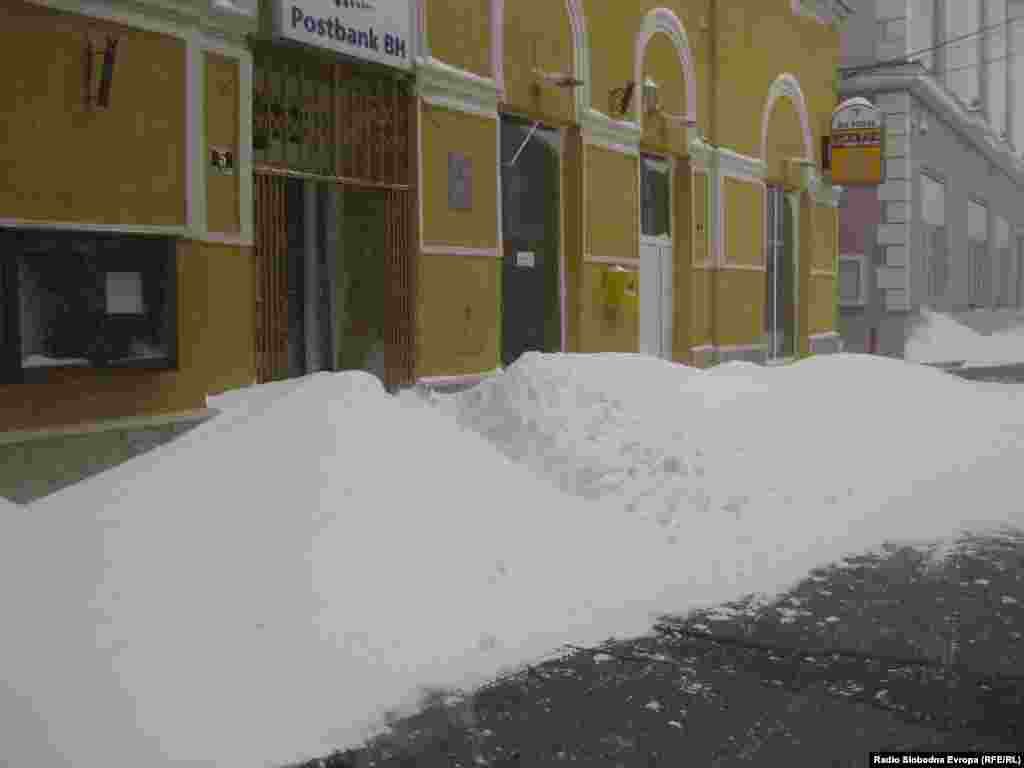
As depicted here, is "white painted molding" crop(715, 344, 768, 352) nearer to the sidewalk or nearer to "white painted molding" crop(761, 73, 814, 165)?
"white painted molding" crop(761, 73, 814, 165)

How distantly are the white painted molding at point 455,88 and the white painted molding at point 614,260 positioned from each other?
2.54m

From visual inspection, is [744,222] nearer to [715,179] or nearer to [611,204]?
[715,179]

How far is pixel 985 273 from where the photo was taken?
3869cm

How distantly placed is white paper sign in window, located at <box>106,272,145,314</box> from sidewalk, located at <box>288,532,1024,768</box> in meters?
3.88

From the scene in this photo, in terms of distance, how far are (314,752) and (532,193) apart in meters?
9.46

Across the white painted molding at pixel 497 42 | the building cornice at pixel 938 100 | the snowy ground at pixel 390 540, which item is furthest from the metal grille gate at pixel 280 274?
the building cornice at pixel 938 100

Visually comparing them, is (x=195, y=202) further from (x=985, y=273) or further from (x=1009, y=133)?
(x=1009, y=133)

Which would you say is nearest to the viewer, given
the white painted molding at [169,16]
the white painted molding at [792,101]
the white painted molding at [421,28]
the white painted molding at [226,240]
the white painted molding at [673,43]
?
the white painted molding at [169,16]

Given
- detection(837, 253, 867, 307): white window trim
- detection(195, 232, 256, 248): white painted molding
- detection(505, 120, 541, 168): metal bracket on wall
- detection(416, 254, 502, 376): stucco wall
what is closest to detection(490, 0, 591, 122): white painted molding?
detection(505, 120, 541, 168): metal bracket on wall

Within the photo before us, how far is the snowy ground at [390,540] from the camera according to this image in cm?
458

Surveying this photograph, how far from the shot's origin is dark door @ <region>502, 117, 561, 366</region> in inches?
491

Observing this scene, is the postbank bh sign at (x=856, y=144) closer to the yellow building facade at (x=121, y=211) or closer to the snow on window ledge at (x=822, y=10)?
the snow on window ledge at (x=822, y=10)

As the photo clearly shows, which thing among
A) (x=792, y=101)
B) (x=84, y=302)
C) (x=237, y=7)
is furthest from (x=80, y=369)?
(x=792, y=101)

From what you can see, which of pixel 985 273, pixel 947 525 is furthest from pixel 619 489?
pixel 985 273
